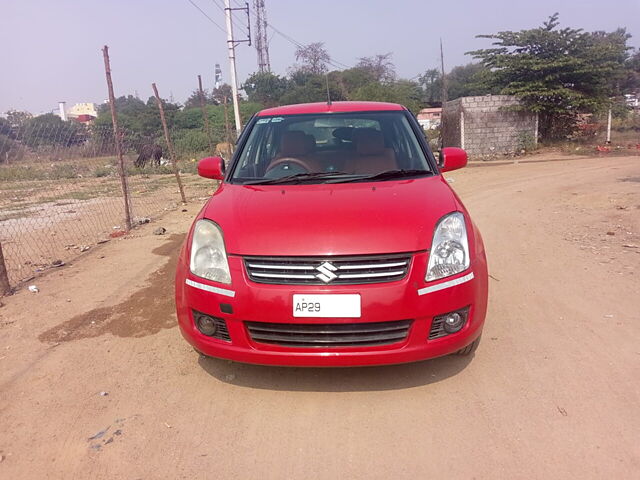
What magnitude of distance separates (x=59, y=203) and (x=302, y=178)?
35.5ft

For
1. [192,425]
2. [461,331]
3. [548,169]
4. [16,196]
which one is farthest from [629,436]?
[16,196]

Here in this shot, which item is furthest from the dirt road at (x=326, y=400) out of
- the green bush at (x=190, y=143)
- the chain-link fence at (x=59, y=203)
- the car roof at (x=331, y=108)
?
the green bush at (x=190, y=143)

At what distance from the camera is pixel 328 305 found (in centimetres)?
246

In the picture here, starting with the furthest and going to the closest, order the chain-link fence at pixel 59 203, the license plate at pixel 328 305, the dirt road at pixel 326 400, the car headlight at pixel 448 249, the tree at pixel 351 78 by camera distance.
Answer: the tree at pixel 351 78 < the chain-link fence at pixel 59 203 < the car headlight at pixel 448 249 < the license plate at pixel 328 305 < the dirt road at pixel 326 400

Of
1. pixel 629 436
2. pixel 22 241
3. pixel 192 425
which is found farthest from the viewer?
pixel 22 241

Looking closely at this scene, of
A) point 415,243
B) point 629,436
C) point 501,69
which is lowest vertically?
point 629,436

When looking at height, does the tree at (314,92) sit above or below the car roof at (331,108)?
above

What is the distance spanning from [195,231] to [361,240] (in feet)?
3.30

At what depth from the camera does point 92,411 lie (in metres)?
Result: 2.71

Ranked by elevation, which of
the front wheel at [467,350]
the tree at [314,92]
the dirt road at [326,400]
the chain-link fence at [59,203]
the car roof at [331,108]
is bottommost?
the dirt road at [326,400]

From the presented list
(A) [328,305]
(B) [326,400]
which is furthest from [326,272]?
(B) [326,400]

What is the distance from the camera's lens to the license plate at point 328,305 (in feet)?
8.05

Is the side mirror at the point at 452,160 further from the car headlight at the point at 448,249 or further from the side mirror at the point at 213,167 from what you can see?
the side mirror at the point at 213,167

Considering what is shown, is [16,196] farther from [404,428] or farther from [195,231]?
[404,428]
